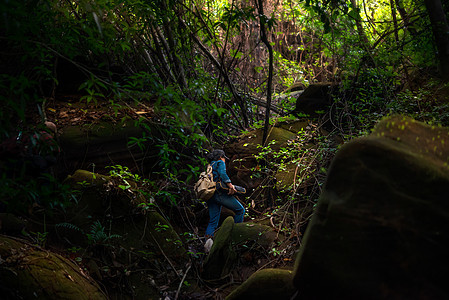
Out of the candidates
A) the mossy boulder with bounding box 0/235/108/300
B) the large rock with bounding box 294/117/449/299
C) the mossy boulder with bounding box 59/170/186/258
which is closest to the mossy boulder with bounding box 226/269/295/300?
the large rock with bounding box 294/117/449/299

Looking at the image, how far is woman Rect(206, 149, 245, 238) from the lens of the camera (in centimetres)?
598

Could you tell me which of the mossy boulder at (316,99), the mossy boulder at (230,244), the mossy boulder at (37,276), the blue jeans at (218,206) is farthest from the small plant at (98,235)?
the mossy boulder at (316,99)

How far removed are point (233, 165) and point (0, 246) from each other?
469cm

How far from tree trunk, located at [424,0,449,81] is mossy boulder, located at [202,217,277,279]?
4516mm

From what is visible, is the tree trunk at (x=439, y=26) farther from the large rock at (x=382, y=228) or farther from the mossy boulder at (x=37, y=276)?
the mossy boulder at (x=37, y=276)

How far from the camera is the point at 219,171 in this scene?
5984 millimetres

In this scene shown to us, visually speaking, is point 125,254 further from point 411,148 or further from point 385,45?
point 385,45

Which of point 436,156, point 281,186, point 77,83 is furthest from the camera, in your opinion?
point 77,83

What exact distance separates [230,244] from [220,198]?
4.45 feet

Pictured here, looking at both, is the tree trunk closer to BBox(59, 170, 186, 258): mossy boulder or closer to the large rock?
the large rock

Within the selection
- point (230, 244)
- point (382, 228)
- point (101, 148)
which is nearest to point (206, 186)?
point (230, 244)

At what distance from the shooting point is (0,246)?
345 cm

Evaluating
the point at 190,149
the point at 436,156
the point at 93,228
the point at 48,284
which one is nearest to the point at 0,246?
the point at 48,284

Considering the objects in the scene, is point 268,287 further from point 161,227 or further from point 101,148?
point 101,148
